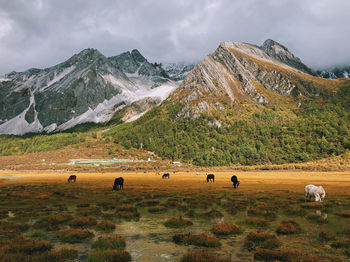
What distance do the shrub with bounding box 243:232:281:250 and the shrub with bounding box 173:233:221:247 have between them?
151 centimetres

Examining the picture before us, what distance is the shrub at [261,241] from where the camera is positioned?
11.5 metres

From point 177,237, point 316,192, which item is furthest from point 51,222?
point 316,192

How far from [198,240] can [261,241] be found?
3.26 meters

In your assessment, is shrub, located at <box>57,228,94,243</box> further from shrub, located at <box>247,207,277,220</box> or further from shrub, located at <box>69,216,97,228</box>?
shrub, located at <box>247,207,277,220</box>

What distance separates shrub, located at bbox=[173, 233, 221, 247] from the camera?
11.7 m

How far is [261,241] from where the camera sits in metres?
12.1

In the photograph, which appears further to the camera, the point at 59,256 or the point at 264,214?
the point at 264,214

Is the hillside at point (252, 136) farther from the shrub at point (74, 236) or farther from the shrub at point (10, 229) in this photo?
the shrub at point (74, 236)

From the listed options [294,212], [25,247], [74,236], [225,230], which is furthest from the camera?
[294,212]

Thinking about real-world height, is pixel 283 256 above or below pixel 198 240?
above

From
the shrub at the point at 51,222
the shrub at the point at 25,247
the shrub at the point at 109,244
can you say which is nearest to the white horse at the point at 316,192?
the shrub at the point at 109,244

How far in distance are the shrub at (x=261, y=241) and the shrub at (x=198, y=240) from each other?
151cm

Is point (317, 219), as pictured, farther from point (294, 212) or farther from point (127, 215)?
point (127, 215)

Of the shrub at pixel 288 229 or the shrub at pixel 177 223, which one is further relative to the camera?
the shrub at pixel 177 223
